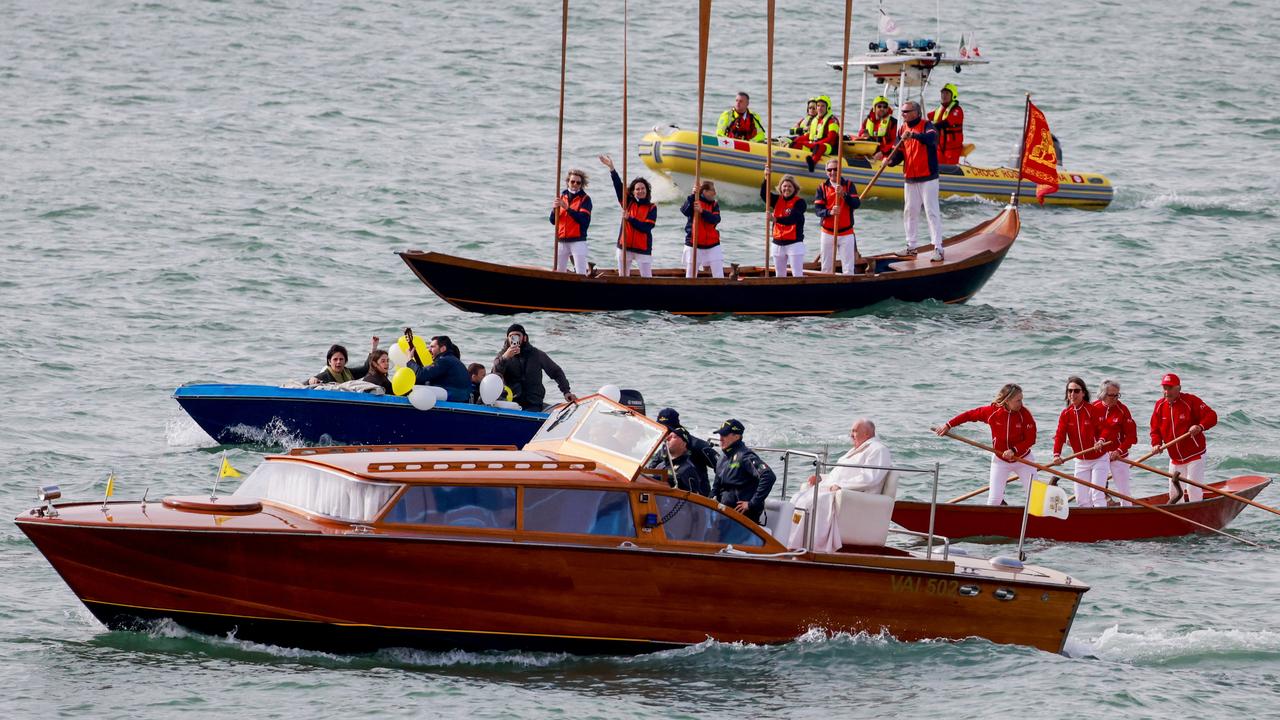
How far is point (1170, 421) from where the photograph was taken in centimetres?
1748

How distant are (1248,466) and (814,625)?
8.94 m

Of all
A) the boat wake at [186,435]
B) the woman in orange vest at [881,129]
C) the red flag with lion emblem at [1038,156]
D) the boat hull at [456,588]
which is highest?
the woman in orange vest at [881,129]

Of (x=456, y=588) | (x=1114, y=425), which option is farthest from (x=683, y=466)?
(x=1114, y=425)

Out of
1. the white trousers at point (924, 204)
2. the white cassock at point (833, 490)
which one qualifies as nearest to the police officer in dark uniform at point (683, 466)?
the white cassock at point (833, 490)

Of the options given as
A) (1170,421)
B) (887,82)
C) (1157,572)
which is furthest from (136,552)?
(887,82)

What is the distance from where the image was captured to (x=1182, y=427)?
57.3ft

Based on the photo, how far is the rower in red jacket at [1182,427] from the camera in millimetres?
17406

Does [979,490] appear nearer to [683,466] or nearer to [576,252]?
[683,466]

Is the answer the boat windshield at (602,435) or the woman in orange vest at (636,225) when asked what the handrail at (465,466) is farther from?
the woman in orange vest at (636,225)

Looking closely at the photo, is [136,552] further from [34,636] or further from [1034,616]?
[1034,616]

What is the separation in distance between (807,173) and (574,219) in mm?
8556

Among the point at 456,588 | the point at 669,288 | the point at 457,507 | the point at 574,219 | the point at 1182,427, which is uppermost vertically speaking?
the point at 574,219

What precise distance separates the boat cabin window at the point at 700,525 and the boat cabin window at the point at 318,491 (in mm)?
1995

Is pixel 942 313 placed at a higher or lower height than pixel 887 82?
lower
